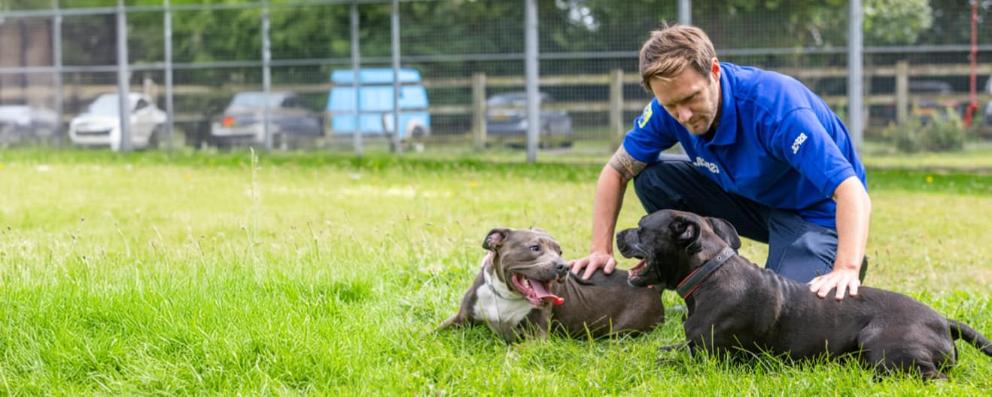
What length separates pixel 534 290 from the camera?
4867mm

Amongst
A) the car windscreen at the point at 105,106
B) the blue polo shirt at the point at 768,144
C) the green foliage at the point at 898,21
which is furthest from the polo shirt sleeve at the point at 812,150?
the car windscreen at the point at 105,106

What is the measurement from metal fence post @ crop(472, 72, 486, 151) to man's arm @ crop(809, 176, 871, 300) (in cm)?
1212

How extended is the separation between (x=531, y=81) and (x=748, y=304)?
38.9 feet

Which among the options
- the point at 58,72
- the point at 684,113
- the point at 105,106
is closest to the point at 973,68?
the point at 684,113

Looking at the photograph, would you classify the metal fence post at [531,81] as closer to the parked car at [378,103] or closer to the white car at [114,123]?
the parked car at [378,103]

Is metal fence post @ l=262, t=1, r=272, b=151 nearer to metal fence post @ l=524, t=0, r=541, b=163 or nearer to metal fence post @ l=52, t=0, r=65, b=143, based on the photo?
metal fence post @ l=52, t=0, r=65, b=143

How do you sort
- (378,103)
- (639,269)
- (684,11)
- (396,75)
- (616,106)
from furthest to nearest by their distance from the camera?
(378,103) < (396,75) < (616,106) < (684,11) < (639,269)

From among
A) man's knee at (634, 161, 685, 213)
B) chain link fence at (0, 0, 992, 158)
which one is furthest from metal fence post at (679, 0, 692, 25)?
man's knee at (634, 161, 685, 213)

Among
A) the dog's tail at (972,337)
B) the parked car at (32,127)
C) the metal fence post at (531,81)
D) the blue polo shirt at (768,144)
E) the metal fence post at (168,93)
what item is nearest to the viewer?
the dog's tail at (972,337)

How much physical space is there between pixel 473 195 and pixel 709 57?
262 inches

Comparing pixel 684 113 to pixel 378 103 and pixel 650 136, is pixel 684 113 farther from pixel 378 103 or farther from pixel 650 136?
pixel 378 103

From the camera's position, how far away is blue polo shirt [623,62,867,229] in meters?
4.54

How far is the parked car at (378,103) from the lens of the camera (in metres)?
16.9

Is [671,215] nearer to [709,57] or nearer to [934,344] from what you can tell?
[709,57]
